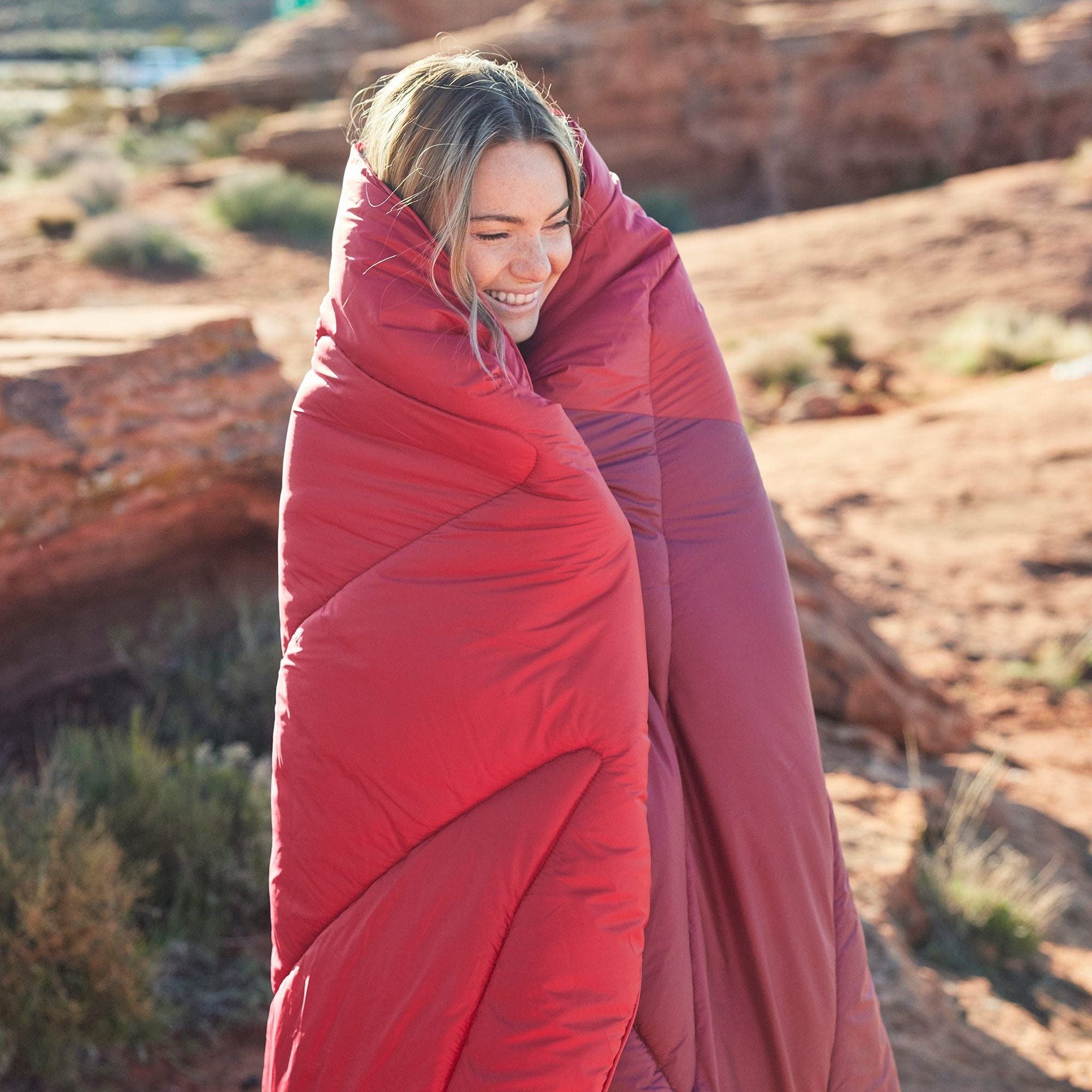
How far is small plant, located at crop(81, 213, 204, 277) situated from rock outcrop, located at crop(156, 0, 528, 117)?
352 inches

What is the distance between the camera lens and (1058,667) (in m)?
5.05

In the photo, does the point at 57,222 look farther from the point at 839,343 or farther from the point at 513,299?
the point at 513,299

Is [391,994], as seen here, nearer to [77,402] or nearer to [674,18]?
[77,402]

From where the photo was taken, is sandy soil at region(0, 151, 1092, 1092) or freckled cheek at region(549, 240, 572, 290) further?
sandy soil at region(0, 151, 1092, 1092)

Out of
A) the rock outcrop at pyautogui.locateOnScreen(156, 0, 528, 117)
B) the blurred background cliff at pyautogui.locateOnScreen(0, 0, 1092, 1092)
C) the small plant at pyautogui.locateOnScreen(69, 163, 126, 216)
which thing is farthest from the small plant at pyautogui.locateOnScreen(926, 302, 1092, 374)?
the rock outcrop at pyautogui.locateOnScreen(156, 0, 528, 117)

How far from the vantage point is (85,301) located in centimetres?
1007

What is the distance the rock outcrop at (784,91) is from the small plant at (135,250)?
202 inches

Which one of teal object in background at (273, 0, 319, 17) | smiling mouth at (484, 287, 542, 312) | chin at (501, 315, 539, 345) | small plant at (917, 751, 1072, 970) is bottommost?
small plant at (917, 751, 1072, 970)

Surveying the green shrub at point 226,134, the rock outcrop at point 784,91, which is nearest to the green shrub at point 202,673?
the rock outcrop at point 784,91

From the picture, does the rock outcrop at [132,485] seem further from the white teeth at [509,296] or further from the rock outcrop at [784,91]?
the rock outcrop at [784,91]

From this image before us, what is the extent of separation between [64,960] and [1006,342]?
8.63 m

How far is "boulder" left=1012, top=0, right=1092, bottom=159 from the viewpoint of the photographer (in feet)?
56.4

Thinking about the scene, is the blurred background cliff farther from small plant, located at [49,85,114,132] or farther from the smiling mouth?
small plant, located at [49,85,114,132]

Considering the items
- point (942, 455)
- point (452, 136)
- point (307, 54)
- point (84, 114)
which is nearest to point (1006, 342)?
point (942, 455)
